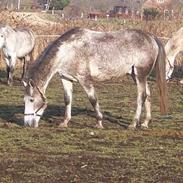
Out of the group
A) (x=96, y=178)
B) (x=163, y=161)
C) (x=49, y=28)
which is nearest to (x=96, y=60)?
(x=163, y=161)

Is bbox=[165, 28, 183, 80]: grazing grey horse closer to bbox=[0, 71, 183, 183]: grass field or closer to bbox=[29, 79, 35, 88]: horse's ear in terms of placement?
bbox=[0, 71, 183, 183]: grass field

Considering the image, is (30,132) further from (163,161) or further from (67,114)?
(163,161)

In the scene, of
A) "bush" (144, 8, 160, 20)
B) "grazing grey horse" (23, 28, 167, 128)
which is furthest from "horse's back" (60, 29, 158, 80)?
"bush" (144, 8, 160, 20)

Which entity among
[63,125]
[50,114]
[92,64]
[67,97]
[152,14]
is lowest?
[50,114]

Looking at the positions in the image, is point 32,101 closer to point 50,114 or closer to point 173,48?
point 50,114

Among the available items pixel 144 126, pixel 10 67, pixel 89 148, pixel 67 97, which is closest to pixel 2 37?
pixel 10 67

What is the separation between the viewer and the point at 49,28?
25812mm

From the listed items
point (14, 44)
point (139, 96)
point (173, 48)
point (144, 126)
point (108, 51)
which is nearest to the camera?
point (108, 51)

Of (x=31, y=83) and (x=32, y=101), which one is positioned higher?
(x=31, y=83)

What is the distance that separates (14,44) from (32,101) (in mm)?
8390

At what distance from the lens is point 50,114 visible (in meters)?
12.4

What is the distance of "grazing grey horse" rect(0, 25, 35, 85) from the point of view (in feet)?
58.8

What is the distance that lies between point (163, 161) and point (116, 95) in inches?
308

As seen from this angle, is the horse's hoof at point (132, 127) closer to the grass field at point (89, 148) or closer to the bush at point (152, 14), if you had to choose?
the grass field at point (89, 148)
